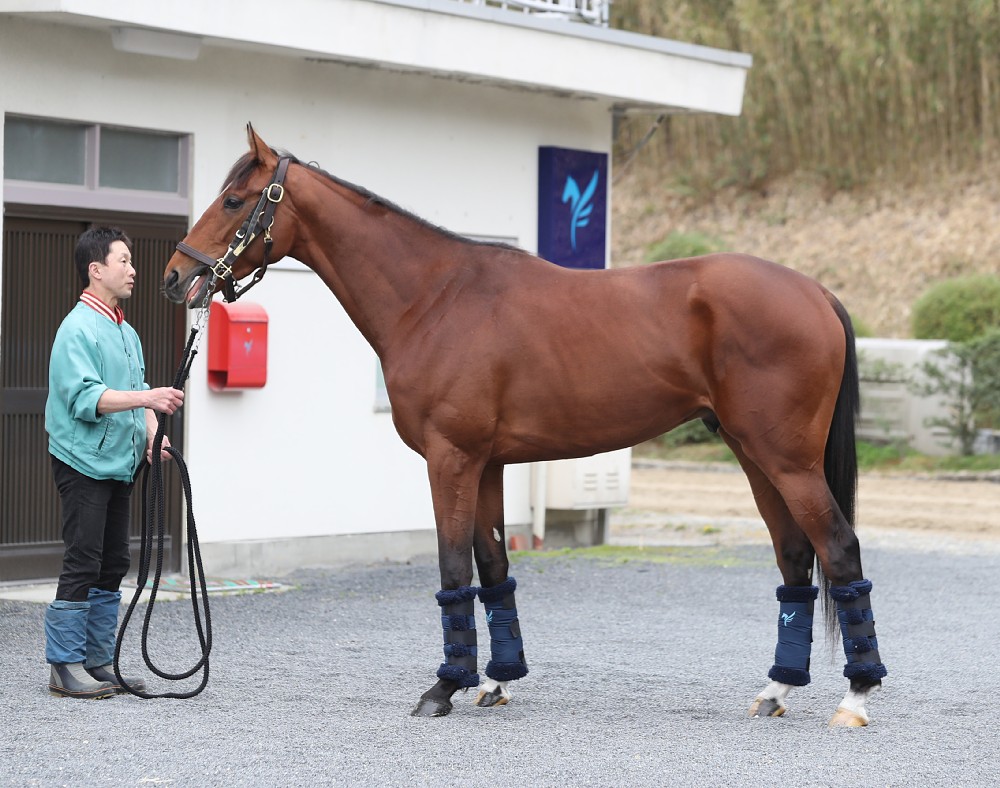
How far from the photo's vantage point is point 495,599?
6371mm

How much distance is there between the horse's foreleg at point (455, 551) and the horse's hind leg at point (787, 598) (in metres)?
1.07

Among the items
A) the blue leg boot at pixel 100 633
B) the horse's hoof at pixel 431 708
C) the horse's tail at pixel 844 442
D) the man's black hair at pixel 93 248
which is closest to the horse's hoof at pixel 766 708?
the horse's tail at pixel 844 442

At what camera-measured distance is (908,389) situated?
20656 mm

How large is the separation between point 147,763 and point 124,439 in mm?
1607

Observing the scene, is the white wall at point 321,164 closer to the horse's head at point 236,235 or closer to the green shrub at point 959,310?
the horse's head at point 236,235

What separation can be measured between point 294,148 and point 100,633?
4.84 metres

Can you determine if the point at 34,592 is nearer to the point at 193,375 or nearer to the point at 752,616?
the point at 193,375

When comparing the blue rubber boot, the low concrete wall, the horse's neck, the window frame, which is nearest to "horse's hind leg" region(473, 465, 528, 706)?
the horse's neck

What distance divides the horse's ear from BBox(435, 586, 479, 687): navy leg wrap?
6.18 ft

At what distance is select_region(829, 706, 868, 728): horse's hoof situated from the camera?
19.2 feet

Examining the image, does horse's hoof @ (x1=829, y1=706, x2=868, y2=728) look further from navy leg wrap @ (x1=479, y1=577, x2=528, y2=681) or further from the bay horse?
navy leg wrap @ (x1=479, y1=577, x2=528, y2=681)

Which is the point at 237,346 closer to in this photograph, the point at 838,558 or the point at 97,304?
the point at 97,304

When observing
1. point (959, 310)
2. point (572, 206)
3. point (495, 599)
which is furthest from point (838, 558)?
point (959, 310)

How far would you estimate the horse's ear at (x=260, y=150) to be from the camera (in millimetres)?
6203
